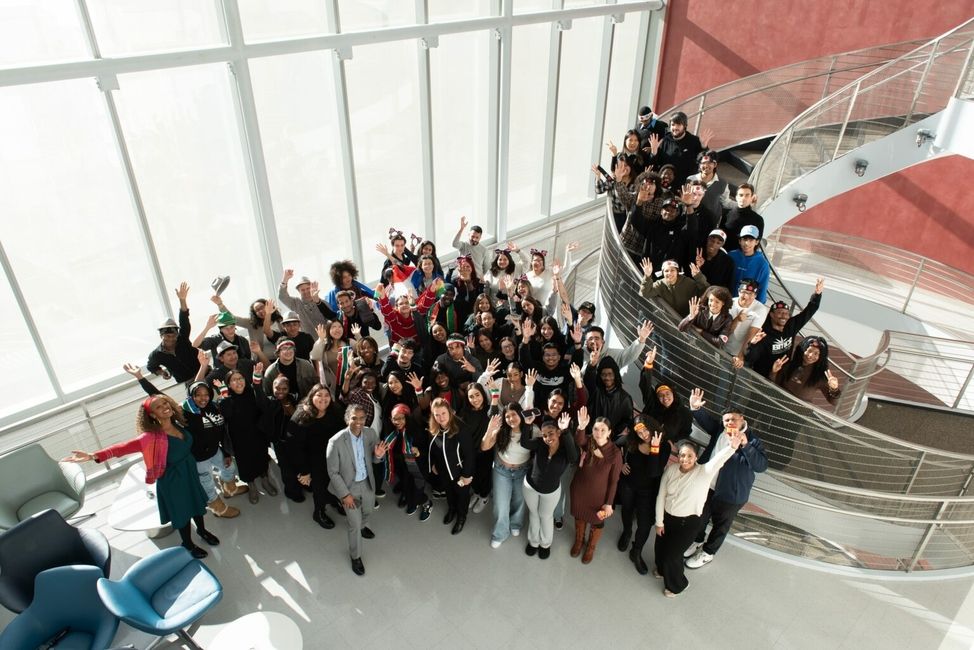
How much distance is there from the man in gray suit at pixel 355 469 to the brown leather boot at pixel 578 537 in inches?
61.1

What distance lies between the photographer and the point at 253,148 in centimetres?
661

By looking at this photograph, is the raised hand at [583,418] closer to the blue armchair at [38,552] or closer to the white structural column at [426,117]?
the blue armchair at [38,552]

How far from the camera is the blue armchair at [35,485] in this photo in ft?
16.1

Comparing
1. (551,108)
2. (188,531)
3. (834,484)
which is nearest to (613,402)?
(834,484)

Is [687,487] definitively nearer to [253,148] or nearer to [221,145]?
[253,148]

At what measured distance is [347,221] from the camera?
781cm

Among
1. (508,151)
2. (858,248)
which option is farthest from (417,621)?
(858,248)

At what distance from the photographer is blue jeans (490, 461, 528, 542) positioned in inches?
196

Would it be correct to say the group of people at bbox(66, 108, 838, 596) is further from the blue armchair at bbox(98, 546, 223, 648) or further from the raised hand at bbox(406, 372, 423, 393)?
the blue armchair at bbox(98, 546, 223, 648)

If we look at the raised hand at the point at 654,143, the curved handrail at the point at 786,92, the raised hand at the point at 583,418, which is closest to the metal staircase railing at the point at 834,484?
the raised hand at the point at 583,418

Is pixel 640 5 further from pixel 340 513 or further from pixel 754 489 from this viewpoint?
pixel 340 513

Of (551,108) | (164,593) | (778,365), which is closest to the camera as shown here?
(164,593)

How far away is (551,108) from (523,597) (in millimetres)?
6802

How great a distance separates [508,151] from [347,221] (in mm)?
2668
